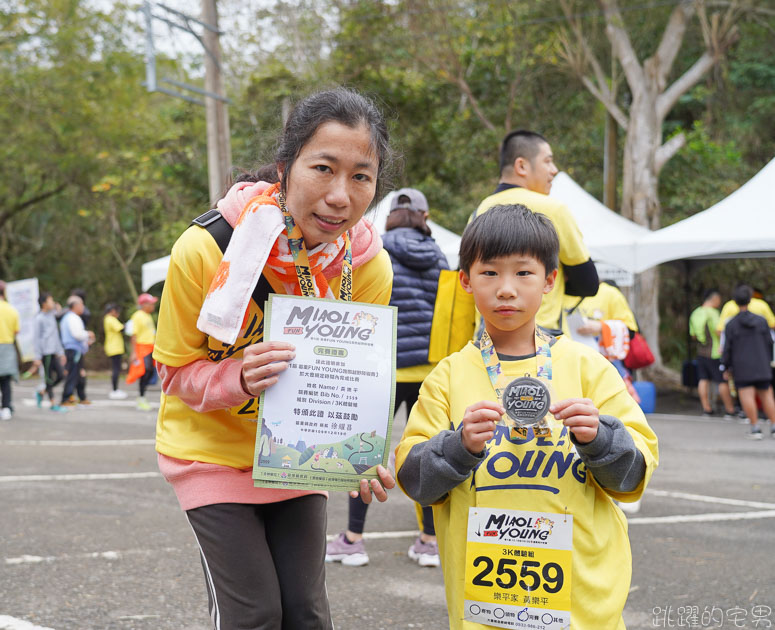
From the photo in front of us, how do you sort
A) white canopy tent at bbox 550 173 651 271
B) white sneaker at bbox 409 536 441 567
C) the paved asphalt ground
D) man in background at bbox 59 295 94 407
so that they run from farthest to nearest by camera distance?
1. man in background at bbox 59 295 94 407
2. white canopy tent at bbox 550 173 651 271
3. white sneaker at bbox 409 536 441 567
4. the paved asphalt ground

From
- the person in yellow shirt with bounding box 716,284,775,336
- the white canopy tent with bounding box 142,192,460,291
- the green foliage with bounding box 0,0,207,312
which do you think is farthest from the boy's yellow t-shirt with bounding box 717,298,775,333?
the green foliage with bounding box 0,0,207,312

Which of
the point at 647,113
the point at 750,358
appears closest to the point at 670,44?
the point at 647,113

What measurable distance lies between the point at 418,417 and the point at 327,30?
21.8 meters

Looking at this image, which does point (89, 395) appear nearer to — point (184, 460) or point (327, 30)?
point (327, 30)

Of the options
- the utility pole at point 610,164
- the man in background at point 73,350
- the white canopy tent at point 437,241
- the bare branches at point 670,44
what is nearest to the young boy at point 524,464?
the white canopy tent at point 437,241

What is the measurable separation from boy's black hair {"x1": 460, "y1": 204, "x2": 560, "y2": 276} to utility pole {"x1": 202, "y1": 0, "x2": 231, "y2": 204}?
13164 millimetres

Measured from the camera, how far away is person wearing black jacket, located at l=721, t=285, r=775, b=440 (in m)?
10.5

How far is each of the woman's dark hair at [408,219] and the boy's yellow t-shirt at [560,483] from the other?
273cm

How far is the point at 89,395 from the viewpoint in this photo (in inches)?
635

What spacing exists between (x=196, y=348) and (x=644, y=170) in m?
16.9

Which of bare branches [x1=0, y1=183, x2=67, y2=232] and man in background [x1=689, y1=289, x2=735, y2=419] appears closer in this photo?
man in background [x1=689, y1=289, x2=735, y2=419]

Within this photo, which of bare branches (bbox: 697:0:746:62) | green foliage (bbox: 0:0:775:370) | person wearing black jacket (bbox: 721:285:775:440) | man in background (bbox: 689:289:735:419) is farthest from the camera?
green foliage (bbox: 0:0:775:370)

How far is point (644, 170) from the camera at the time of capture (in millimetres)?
17766

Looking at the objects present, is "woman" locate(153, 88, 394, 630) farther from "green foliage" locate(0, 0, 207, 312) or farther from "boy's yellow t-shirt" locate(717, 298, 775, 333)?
"green foliage" locate(0, 0, 207, 312)
